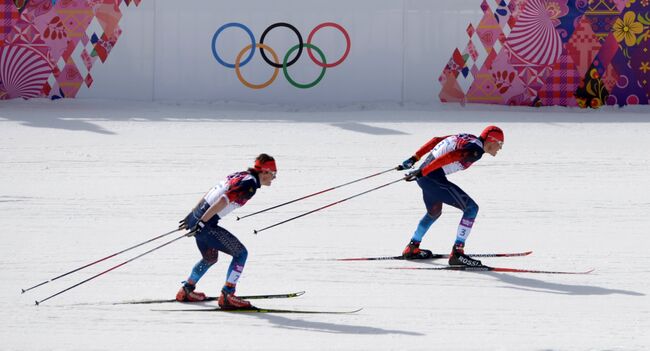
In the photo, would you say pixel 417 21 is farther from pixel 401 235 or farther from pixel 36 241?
pixel 36 241

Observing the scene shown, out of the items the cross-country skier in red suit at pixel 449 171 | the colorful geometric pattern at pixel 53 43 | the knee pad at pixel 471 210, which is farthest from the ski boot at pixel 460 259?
the colorful geometric pattern at pixel 53 43

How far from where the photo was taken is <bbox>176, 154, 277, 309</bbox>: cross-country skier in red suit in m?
8.87

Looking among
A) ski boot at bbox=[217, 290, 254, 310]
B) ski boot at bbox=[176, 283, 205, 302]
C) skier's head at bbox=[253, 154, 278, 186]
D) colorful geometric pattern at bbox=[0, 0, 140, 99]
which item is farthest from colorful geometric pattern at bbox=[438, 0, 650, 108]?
ski boot at bbox=[217, 290, 254, 310]

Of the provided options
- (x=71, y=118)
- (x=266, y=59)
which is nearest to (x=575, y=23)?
(x=266, y=59)

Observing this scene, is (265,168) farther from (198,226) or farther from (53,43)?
(53,43)

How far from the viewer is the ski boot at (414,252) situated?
1091cm

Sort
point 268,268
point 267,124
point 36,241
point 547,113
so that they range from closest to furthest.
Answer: point 268,268, point 36,241, point 267,124, point 547,113

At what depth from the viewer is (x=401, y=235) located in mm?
11977

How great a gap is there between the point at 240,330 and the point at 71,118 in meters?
11.2

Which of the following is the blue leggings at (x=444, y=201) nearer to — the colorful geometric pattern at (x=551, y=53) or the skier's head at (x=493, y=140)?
the skier's head at (x=493, y=140)

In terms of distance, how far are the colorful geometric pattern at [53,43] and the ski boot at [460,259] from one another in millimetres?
11130

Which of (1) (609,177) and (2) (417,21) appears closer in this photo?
(1) (609,177)

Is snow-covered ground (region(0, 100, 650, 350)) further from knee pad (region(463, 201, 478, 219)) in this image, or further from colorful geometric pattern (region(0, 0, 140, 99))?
knee pad (region(463, 201, 478, 219))

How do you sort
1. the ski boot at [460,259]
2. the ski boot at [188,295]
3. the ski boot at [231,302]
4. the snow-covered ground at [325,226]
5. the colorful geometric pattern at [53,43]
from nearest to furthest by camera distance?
1. the snow-covered ground at [325,226]
2. the ski boot at [231,302]
3. the ski boot at [188,295]
4. the ski boot at [460,259]
5. the colorful geometric pattern at [53,43]
